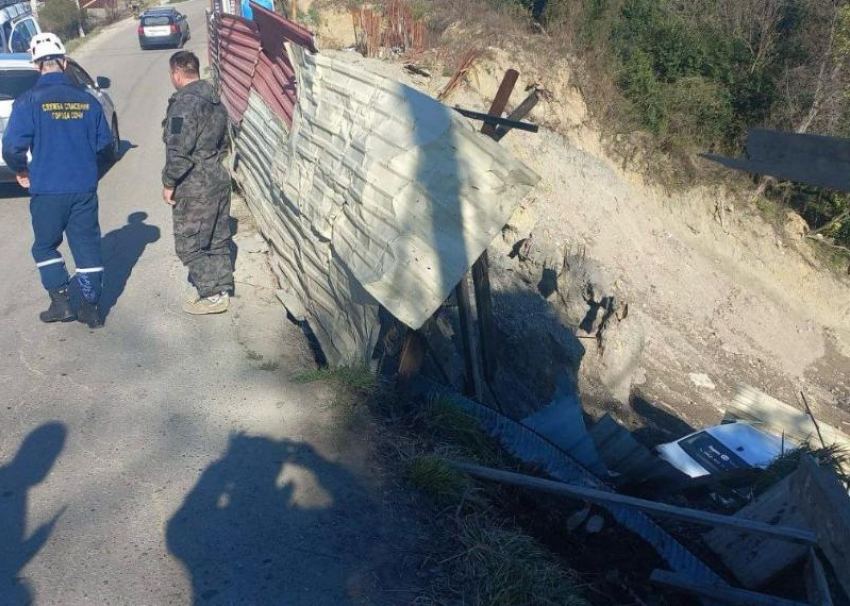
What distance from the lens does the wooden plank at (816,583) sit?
342cm

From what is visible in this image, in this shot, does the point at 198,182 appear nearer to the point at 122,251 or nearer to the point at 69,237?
the point at 69,237

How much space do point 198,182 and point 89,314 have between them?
50.9 inches

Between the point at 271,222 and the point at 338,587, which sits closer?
the point at 338,587

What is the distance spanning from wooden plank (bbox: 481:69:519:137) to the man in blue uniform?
2.93m

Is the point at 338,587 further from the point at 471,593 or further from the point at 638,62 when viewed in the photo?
the point at 638,62

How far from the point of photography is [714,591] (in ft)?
12.0

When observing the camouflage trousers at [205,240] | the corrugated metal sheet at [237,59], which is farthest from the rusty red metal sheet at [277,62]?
the camouflage trousers at [205,240]

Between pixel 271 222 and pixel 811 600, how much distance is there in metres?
5.13

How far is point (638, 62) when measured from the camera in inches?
638

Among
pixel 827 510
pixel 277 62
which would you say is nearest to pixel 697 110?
pixel 277 62

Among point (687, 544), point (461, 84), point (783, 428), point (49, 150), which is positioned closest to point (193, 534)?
point (687, 544)

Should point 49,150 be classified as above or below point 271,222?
above

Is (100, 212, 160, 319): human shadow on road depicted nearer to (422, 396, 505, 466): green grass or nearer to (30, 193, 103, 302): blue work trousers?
(30, 193, 103, 302): blue work trousers

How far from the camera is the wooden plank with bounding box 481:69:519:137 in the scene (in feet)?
14.9
